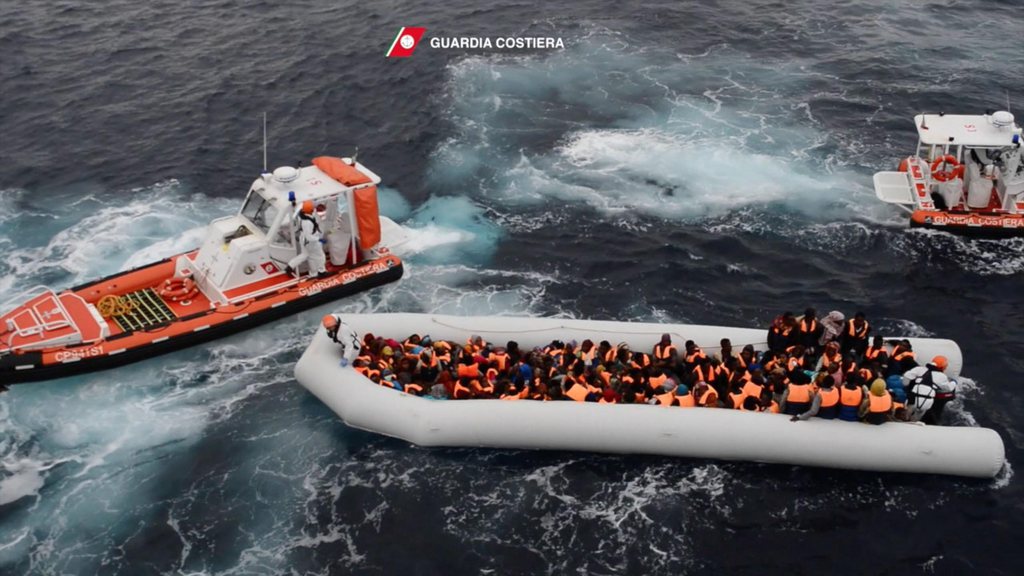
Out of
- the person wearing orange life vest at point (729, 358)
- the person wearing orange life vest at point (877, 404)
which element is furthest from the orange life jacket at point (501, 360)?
the person wearing orange life vest at point (877, 404)

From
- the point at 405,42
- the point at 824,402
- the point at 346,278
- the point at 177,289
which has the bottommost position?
the point at 346,278

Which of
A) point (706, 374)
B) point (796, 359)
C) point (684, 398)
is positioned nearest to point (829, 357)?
point (796, 359)

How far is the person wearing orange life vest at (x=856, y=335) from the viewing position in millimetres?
17172

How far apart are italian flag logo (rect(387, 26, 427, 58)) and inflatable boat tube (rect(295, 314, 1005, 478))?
17.1 metres

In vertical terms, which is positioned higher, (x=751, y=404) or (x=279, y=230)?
(x=279, y=230)

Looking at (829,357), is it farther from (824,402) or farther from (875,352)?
(824,402)

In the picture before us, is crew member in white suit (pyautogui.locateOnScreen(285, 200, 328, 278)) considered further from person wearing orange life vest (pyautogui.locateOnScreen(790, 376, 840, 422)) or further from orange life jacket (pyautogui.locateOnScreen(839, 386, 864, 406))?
orange life jacket (pyautogui.locateOnScreen(839, 386, 864, 406))

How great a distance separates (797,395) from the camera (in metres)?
15.8

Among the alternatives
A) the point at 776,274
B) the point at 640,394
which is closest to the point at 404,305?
the point at 640,394

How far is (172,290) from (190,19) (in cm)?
1713

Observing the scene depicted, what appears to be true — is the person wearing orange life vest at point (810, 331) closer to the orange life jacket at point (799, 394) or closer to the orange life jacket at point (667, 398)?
the orange life jacket at point (799, 394)

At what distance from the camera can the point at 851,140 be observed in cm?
2656

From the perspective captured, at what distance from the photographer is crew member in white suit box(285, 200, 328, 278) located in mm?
19744

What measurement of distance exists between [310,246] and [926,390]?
11576mm
